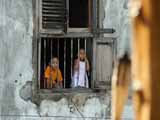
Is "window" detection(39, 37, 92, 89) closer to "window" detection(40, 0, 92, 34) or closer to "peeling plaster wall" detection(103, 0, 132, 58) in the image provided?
"window" detection(40, 0, 92, 34)

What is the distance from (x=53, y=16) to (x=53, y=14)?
0.09 ft

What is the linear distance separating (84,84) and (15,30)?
1200 mm

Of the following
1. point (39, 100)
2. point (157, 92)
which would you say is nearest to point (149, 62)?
point (157, 92)

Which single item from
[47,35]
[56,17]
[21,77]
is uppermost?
[56,17]

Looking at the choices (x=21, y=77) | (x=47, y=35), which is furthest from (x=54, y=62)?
(x=21, y=77)

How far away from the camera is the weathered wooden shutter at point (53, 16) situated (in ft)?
25.7

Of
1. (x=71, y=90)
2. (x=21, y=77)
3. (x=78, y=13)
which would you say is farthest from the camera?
(x=78, y=13)

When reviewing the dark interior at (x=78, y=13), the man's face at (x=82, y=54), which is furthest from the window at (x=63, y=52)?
the dark interior at (x=78, y=13)

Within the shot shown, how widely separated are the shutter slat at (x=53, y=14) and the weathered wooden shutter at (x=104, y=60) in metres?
0.58

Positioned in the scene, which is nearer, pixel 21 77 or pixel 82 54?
pixel 21 77

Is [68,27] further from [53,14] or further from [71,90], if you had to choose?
[71,90]

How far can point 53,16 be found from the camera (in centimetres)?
783

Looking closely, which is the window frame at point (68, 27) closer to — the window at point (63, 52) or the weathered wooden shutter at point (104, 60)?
the window at point (63, 52)

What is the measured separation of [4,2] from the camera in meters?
7.73
